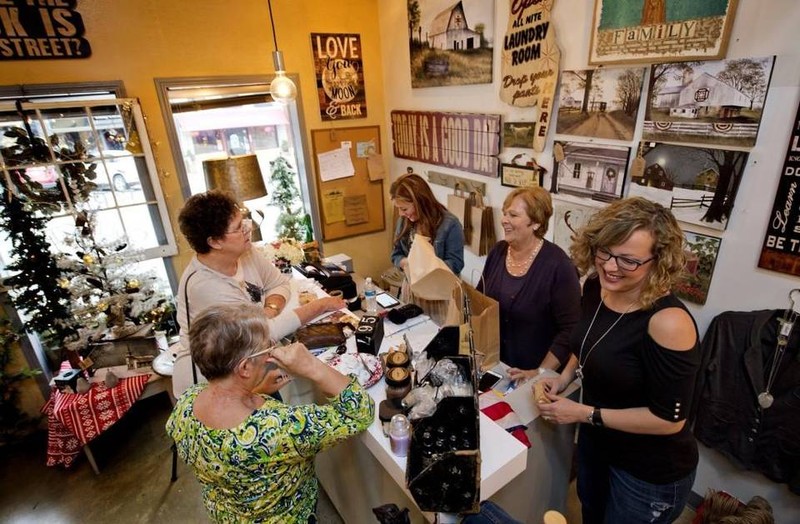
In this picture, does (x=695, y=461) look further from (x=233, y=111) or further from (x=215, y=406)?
(x=233, y=111)

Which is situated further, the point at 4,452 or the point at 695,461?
the point at 4,452

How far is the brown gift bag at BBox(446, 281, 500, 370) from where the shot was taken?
4.99 ft

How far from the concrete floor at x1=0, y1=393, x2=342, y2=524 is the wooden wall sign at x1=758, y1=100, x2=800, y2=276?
236cm

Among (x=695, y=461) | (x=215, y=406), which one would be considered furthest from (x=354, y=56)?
(x=695, y=461)

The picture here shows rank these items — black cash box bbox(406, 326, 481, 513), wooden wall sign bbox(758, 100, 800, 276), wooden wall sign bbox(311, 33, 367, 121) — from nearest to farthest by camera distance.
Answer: black cash box bbox(406, 326, 481, 513) < wooden wall sign bbox(758, 100, 800, 276) < wooden wall sign bbox(311, 33, 367, 121)

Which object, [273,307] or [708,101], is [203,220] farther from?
[708,101]

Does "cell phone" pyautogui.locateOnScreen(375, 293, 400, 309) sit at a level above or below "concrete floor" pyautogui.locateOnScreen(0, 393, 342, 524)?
above

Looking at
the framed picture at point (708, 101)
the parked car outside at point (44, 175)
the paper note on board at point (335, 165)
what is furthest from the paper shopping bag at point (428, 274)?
the parked car outside at point (44, 175)

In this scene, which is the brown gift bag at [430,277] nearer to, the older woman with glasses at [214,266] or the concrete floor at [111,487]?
the older woman with glasses at [214,266]

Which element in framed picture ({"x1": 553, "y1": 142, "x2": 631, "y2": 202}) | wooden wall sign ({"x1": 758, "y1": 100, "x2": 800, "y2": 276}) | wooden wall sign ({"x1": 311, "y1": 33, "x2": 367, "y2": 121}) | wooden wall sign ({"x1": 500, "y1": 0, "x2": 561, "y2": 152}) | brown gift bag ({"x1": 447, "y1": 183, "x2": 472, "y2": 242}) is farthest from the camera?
wooden wall sign ({"x1": 311, "y1": 33, "x2": 367, "y2": 121})

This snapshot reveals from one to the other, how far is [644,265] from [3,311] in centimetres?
371

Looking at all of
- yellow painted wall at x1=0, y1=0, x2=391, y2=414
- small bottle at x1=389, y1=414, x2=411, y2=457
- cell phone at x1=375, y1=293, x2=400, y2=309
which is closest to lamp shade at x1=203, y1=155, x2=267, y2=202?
yellow painted wall at x1=0, y1=0, x2=391, y2=414

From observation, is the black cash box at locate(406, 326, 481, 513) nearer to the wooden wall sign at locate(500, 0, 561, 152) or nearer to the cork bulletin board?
the wooden wall sign at locate(500, 0, 561, 152)

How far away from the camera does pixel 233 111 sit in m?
3.49
